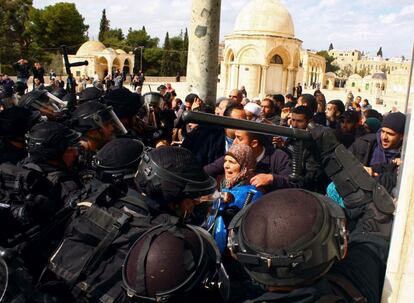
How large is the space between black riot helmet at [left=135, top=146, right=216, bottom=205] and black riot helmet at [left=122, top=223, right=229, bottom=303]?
400 millimetres

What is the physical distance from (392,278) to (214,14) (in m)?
3.88

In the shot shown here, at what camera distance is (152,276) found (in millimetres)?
1496

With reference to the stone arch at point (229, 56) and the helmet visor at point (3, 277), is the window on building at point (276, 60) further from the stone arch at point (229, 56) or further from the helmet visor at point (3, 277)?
the helmet visor at point (3, 277)

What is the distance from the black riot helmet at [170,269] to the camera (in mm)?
1488

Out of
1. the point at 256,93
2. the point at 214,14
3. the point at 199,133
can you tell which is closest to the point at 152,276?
the point at 199,133

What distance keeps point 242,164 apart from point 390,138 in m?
1.69

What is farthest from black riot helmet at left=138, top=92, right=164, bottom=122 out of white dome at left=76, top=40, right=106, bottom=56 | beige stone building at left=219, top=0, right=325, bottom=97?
white dome at left=76, top=40, right=106, bottom=56

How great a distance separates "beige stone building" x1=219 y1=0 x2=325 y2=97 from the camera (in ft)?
111

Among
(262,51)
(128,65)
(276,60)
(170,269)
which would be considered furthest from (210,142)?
(128,65)

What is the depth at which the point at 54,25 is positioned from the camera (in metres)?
53.0

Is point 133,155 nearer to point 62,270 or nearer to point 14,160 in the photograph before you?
point 62,270

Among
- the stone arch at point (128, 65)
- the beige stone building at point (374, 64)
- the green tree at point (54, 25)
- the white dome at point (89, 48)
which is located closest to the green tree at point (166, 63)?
the stone arch at point (128, 65)

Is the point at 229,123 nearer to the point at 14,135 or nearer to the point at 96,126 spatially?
the point at 96,126

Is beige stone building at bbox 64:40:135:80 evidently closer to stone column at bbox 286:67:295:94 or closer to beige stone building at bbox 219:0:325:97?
beige stone building at bbox 219:0:325:97
